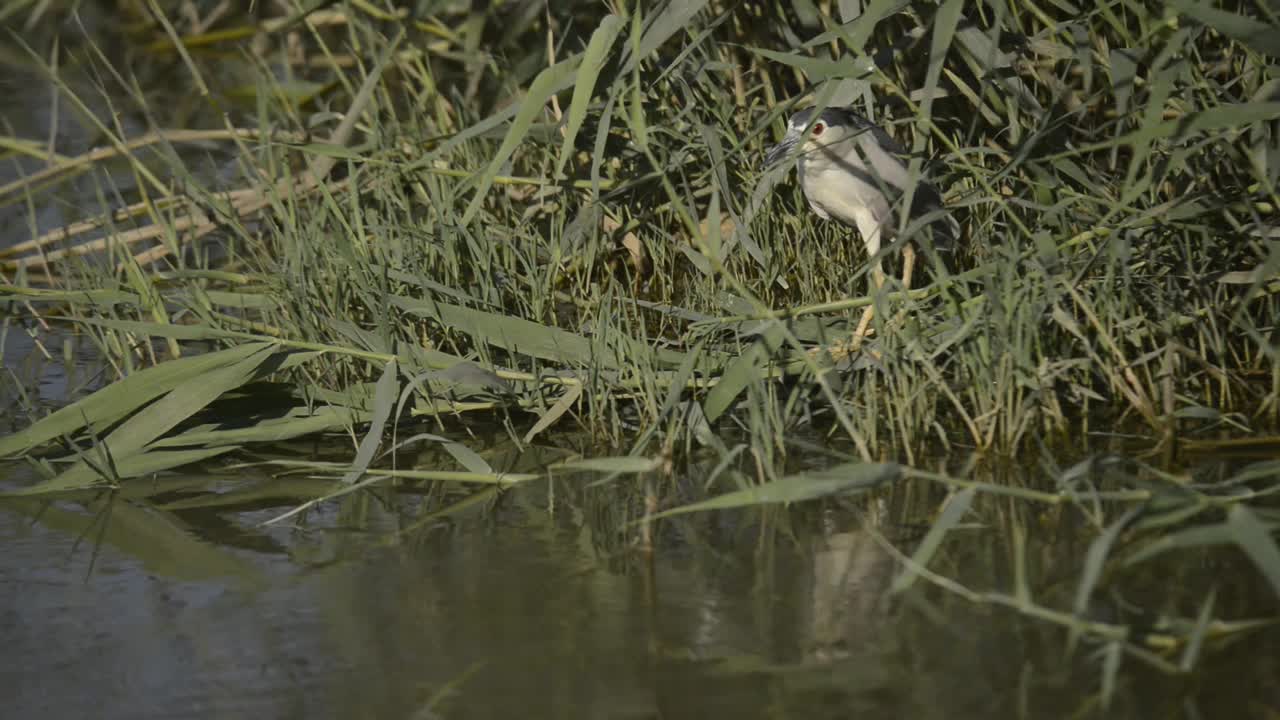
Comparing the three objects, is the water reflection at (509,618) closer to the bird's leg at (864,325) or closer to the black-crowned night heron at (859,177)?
the bird's leg at (864,325)

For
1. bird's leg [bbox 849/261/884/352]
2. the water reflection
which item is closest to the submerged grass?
bird's leg [bbox 849/261/884/352]

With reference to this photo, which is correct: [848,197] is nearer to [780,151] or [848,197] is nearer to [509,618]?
[780,151]

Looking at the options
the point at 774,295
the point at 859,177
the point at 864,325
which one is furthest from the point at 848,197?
the point at 774,295

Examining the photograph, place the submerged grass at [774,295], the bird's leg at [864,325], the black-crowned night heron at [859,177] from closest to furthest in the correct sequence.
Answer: the submerged grass at [774,295] < the bird's leg at [864,325] < the black-crowned night heron at [859,177]

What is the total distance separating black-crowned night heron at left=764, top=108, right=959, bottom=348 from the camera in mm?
3312

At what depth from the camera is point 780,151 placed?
3383 mm

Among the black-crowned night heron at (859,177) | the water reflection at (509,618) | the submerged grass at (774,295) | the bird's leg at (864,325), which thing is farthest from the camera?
the black-crowned night heron at (859,177)

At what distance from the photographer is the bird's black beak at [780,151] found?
334cm

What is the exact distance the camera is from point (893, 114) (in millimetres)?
3949

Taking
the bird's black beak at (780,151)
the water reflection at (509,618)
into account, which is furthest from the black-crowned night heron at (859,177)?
the water reflection at (509,618)

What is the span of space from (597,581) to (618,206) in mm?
1554

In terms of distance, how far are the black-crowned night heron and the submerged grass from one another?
0.07 m

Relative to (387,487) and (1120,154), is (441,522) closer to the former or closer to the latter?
(387,487)

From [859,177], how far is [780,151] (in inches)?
7.6
